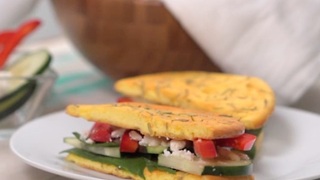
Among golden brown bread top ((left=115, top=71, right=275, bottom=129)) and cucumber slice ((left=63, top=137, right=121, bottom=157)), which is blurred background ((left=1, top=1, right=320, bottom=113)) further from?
cucumber slice ((left=63, top=137, right=121, bottom=157))

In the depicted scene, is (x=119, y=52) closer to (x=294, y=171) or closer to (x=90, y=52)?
(x=90, y=52)

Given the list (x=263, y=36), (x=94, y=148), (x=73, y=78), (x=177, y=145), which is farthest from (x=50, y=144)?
(x=73, y=78)

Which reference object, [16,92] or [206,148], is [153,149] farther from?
[16,92]

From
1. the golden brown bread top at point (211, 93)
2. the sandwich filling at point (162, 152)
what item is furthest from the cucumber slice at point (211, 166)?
the golden brown bread top at point (211, 93)

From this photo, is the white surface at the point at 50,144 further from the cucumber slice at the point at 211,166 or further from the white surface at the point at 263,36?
the white surface at the point at 263,36

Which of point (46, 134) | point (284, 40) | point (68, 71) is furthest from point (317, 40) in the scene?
point (68, 71)

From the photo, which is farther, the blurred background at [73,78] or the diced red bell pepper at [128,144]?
the blurred background at [73,78]
